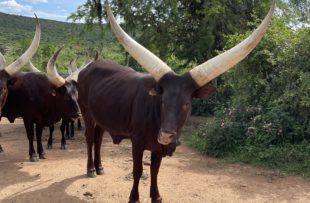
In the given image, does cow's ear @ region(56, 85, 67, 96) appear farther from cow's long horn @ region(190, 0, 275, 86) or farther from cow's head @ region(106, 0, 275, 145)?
cow's long horn @ region(190, 0, 275, 86)

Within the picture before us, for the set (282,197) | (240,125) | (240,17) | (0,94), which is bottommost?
(282,197)

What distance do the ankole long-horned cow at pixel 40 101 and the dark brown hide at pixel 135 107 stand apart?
55.5 inches

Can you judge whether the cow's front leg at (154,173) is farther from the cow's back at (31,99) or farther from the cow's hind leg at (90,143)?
the cow's back at (31,99)

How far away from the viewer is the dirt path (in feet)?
17.9

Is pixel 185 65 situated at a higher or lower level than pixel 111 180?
higher

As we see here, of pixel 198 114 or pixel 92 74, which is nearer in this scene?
pixel 92 74

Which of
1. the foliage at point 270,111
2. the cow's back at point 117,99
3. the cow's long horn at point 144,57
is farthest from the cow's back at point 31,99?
the cow's long horn at point 144,57

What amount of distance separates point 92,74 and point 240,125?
10.5 ft

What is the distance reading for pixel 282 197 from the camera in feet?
18.4

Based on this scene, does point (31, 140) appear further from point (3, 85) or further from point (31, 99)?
point (3, 85)

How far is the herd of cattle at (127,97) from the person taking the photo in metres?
4.08

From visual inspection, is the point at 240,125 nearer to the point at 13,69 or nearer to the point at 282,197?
the point at 282,197

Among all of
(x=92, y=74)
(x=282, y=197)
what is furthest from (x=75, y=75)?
(x=282, y=197)

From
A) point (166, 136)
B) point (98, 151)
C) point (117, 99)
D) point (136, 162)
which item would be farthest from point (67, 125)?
point (166, 136)
